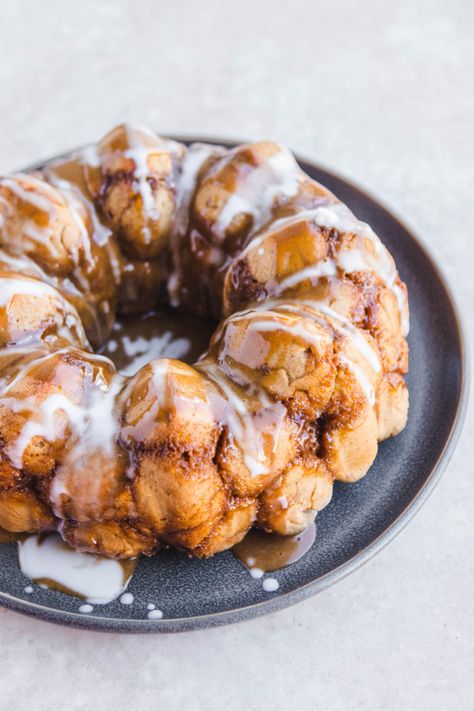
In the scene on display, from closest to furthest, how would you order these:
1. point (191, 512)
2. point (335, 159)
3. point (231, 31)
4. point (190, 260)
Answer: point (191, 512), point (190, 260), point (335, 159), point (231, 31)

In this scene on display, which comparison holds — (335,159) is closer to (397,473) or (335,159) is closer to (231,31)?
(231,31)

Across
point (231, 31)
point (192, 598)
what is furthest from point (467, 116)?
point (192, 598)

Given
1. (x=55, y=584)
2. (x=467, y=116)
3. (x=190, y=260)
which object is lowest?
(x=55, y=584)

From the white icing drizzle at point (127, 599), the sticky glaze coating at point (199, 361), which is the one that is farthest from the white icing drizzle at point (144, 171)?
the white icing drizzle at point (127, 599)

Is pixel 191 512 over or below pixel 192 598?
over

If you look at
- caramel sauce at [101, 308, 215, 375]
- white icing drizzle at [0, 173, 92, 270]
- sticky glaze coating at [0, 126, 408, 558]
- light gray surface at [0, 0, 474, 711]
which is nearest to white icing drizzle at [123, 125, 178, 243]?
sticky glaze coating at [0, 126, 408, 558]

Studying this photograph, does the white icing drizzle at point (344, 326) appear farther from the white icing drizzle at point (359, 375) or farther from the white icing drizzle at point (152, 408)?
the white icing drizzle at point (152, 408)
